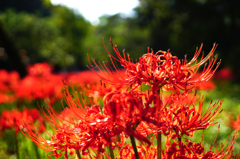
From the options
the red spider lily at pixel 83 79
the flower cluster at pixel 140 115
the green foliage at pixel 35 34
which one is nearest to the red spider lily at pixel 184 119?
the flower cluster at pixel 140 115

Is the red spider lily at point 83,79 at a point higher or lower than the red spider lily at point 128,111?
higher

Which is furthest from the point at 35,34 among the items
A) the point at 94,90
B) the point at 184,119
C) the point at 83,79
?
the point at 184,119

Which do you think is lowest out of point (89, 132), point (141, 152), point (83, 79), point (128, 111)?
point (141, 152)

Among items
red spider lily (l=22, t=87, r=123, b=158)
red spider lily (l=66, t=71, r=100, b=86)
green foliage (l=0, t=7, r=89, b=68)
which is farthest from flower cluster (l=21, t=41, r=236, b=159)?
green foliage (l=0, t=7, r=89, b=68)

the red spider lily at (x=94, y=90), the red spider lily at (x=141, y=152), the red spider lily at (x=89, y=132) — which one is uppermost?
the red spider lily at (x=94, y=90)

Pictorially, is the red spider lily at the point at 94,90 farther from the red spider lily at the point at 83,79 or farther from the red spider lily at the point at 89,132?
the red spider lily at the point at 83,79

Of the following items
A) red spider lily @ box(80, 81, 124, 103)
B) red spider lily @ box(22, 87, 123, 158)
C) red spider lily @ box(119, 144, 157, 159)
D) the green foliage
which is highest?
the green foliage

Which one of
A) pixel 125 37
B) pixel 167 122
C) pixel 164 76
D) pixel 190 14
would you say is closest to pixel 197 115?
pixel 167 122

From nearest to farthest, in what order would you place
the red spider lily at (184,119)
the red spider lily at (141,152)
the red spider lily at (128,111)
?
the red spider lily at (128,111) < the red spider lily at (184,119) < the red spider lily at (141,152)

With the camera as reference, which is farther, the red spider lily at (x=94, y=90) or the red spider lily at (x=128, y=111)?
the red spider lily at (x=94, y=90)

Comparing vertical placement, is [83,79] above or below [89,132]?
above

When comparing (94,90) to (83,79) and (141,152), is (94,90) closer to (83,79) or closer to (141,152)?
(141,152)

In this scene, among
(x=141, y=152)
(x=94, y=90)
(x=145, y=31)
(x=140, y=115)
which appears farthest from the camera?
(x=145, y=31)

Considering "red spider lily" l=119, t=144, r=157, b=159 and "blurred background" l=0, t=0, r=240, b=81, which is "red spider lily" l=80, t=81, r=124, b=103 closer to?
"red spider lily" l=119, t=144, r=157, b=159
